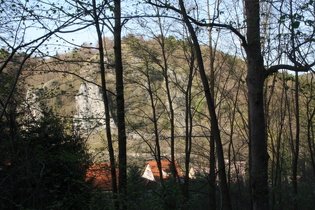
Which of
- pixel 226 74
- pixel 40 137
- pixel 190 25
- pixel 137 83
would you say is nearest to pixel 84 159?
pixel 40 137

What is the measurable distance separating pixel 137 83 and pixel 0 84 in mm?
7485

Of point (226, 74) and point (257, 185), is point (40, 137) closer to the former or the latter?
point (257, 185)

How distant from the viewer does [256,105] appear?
233 inches

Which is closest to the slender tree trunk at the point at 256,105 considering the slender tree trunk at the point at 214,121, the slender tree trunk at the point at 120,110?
the slender tree trunk at the point at 214,121

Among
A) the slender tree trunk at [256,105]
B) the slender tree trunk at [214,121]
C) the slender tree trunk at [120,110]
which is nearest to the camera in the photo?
the slender tree trunk at [256,105]

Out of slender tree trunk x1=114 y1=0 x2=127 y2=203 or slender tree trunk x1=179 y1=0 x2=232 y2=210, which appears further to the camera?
slender tree trunk x1=114 y1=0 x2=127 y2=203

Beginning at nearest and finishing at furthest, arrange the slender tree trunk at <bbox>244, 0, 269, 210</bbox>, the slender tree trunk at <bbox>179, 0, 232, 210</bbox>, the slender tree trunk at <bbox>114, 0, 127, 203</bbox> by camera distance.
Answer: the slender tree trunk at <bbox>244, 0, 269, 210</bbox>
the slender tree trunk at <bbox>179, 0, 232, 210</bbox>
the slender tree trunk at <bbox>114, 0, 127, 203</bbox>

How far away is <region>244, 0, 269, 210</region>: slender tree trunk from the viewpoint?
19.1 ft

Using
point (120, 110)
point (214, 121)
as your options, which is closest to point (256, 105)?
point (214, 121)

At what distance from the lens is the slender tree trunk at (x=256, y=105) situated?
5836 mm

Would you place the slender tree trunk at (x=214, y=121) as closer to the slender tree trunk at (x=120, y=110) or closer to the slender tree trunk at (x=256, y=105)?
the slender tree trunk at (x=256, y=105)

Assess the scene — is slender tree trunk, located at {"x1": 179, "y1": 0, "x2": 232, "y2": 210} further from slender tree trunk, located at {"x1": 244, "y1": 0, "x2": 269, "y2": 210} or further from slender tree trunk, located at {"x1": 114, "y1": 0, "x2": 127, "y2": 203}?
slender tree trunk, located at {"x1": 114, "y1": 0, "x2": 127, "y2": 203}

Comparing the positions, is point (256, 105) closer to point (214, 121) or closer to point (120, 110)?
point (214, 121)

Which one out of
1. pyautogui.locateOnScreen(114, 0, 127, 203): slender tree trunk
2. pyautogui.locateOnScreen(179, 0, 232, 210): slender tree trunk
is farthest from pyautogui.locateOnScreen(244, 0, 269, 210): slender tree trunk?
pyautogui.locateOnScreen(114, 0, 127, 203): slender tree trunk
